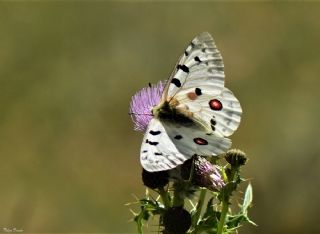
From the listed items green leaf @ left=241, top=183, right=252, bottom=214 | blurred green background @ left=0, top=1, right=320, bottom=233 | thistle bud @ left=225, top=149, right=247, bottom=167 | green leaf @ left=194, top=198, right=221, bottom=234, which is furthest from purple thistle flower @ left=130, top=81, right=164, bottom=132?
blurred green background @ left=0, top=1, right=320, bottom=233

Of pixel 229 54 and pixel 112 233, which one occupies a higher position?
pixel 229 54

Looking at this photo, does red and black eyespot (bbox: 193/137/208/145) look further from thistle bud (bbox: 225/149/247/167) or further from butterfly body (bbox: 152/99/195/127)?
thistle bud (bbox: 225/149/247/167)

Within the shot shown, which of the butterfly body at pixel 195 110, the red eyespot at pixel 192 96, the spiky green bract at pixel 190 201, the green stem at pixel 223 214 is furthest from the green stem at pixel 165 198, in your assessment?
the red eyespot at pixel 192 96

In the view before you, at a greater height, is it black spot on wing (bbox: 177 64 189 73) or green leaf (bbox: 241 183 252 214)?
black spot on wing (bbox: 177 64 189 73)

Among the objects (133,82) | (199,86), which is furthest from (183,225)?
(133,82)

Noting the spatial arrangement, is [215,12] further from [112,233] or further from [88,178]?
[112,233]

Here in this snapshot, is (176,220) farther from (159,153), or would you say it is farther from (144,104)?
(144,104)
